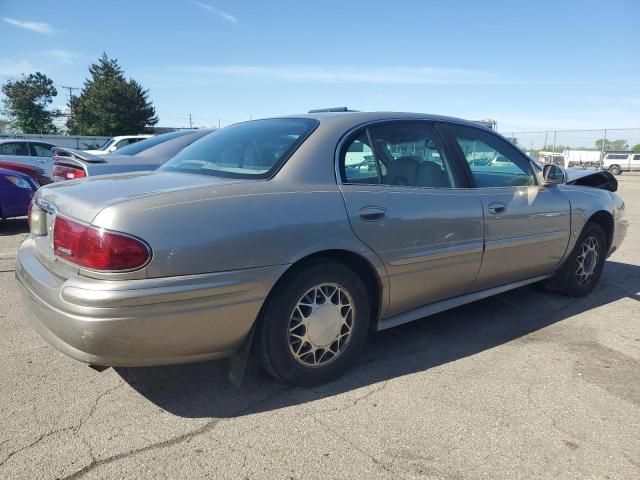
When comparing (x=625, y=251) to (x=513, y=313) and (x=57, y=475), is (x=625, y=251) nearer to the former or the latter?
(x=513, y=313)

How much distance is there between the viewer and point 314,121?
3.23 metres

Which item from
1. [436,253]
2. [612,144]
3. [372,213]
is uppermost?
[612,144]

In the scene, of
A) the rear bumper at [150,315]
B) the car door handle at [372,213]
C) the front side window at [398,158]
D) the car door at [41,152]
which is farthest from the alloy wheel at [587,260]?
the car door at [41,152]

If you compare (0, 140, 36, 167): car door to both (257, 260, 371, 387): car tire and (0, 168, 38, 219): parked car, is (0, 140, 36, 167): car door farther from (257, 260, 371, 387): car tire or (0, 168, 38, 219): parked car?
(257, 260, 371, 387): car tire

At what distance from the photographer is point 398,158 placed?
3.33 m

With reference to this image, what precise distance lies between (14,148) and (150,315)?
12.3 metres

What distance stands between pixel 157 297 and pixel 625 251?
22.2 feet

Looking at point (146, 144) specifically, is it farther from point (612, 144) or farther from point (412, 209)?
point (612, 144)

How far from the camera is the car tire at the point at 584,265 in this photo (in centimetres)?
457

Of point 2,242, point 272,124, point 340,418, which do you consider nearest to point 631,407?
point 340,418

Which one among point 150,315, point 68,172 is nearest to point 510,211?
point 150,315

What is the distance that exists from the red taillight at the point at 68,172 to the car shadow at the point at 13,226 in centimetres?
221

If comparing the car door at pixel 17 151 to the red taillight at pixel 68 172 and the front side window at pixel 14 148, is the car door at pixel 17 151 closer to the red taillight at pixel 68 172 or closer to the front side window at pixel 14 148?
the front side window at pixel 14 148

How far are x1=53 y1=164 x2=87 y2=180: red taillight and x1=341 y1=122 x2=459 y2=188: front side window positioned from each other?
3968 millimetres
